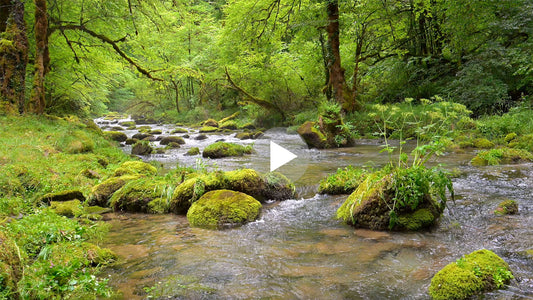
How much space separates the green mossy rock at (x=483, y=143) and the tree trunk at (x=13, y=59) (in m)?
15.1

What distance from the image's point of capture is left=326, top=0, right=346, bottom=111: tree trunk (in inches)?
538

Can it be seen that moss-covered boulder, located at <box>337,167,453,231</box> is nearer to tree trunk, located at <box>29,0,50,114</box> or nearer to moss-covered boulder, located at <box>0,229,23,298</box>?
moss-covered boulder, located at <box>0,229,23,298</box>

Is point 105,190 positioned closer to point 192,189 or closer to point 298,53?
point 192,189

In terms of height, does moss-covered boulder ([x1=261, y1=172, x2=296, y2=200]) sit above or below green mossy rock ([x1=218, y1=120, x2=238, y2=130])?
below

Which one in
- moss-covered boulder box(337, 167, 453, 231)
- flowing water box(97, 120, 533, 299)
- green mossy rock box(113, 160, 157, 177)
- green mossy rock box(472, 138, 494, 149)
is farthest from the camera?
green mossy rock box(472, 138, 494, 149)

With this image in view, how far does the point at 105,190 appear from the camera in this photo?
606 centimetres

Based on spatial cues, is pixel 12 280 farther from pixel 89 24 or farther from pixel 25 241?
pixel 89 24

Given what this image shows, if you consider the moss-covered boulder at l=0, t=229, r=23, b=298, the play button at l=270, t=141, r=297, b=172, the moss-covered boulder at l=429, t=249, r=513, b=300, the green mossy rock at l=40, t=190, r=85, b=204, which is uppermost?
the moss-covered boulder at l=0, t=229, r=23, b=298

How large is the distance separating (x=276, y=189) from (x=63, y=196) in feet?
12.5

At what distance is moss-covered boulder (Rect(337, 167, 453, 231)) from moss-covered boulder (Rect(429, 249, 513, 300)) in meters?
1.24

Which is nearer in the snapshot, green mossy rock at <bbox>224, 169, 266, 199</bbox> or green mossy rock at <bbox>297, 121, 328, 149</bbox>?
green mossy rock at <bbox>224, 169, 266, 199</bbox>

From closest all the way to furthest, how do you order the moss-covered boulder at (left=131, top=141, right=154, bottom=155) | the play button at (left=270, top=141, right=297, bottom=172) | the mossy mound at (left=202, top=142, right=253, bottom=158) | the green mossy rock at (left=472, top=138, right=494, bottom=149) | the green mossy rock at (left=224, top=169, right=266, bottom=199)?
1. the green mossy rock at (left=224, top=169, right=266, bottom=199)
2. the green mossy rock at (left=472, top=138, right=494, bottom=149)
3. the play button at (left=270, top=141, right=297, bottom=172)
4. the mossy mound at (left=202, top=142, right=253, bottom=158)
5. the moss-covered boulder at (left=131, top=141, right=154, bottom=155)

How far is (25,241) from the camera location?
310 cm

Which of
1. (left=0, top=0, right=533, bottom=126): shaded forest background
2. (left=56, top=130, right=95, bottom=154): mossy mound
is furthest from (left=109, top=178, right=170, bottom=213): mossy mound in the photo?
(left=56, top=130, right=95, bottom=154): mossy mound
